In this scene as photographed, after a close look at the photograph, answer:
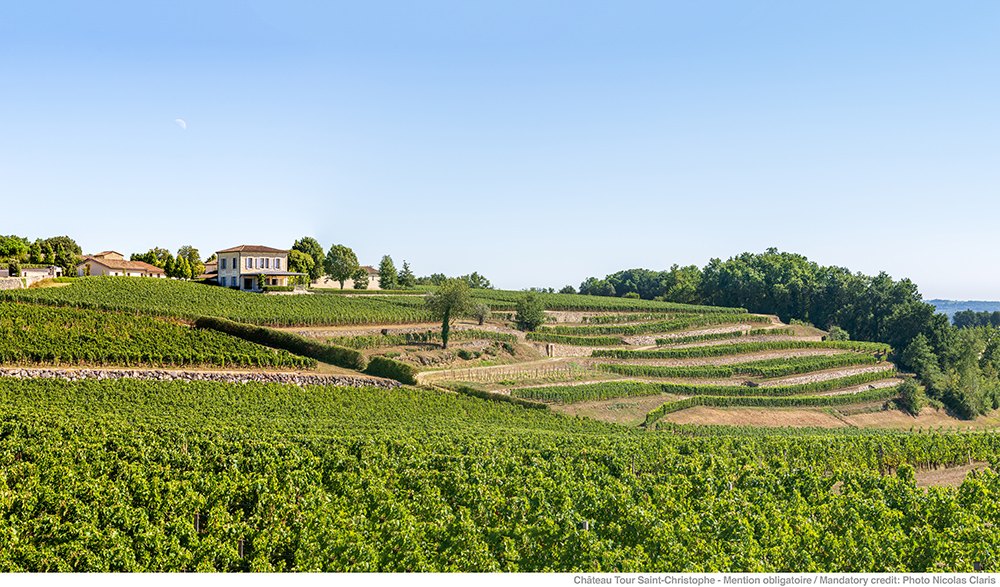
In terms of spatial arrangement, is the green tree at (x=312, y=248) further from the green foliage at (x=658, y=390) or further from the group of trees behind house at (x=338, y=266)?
the green foliage at (x=658, y=390)

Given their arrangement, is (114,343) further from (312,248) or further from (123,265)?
(312,248)

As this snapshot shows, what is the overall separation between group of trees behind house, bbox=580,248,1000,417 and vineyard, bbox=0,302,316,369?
77.1 metres

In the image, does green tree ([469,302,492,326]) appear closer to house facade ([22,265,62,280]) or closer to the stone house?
the stone house

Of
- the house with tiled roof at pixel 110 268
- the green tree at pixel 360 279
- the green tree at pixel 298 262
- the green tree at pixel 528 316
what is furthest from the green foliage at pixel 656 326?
the house with tiled roof at pixel 110 268

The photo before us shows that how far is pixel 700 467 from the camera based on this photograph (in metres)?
25.2

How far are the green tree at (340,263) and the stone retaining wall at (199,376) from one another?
53022 mm

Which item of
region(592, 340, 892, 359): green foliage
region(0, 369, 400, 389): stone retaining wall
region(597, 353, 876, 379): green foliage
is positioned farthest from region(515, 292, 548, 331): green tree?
region(0, 369, 400, 389): stone retaining wall

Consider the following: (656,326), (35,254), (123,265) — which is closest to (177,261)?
(123,265)

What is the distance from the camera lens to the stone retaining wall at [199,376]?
38750 millimetres

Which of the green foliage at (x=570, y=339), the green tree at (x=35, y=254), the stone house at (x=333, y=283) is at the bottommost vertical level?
the green foliage at (x=570, y=339)

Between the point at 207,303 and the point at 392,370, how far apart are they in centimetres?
2828

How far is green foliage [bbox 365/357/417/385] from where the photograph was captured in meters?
48.3

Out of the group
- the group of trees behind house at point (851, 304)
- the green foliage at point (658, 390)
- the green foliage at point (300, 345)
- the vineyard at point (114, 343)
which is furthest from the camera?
the group of trees behind house at point (851, 304)

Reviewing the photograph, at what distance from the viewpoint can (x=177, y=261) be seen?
87.3 metres
